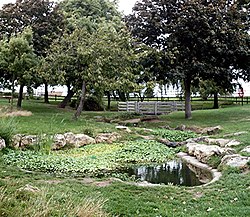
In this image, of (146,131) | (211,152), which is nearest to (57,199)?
(211,152)

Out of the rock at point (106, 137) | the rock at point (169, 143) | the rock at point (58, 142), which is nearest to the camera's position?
the rock at point (58, 142)

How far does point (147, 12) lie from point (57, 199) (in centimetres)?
1631

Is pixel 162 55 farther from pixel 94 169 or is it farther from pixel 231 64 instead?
pixel 94 169

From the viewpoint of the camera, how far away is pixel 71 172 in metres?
8.85

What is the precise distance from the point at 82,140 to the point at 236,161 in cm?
582

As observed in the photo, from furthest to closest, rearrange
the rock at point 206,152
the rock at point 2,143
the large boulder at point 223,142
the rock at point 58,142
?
the rock at point 58,142 < the large boulder at point 223,142 < the rock at point 2,143 < the rock at point 206,152

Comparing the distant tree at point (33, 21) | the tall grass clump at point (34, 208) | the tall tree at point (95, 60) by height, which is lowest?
the tall grass clump at point (34, 208)

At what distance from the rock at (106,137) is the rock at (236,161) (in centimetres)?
525

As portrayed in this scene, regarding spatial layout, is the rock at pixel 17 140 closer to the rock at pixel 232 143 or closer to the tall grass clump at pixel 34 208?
the rock at pixel 232 143

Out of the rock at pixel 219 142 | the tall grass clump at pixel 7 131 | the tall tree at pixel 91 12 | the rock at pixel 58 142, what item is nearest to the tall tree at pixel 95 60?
the rock at pixel 58 142

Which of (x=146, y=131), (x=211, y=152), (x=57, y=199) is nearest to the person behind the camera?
(x=57, y=199)

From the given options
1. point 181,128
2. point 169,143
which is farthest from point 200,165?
point 181,128

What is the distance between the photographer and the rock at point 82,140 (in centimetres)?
1248

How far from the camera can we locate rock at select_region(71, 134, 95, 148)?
41.0 ft
